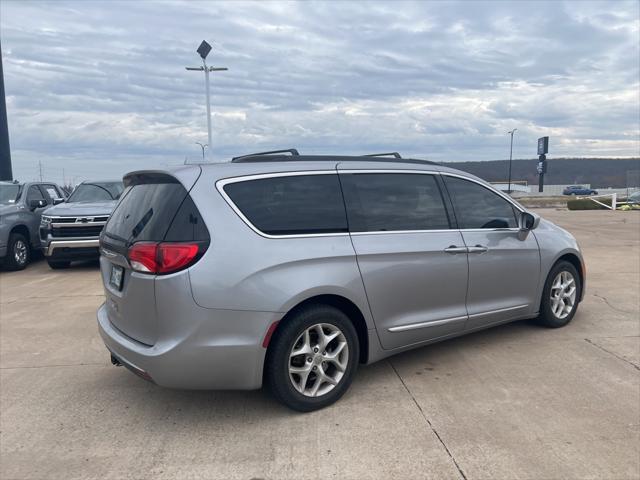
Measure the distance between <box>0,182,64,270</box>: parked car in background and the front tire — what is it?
27.9ft

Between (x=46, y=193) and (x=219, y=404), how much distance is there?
9.95 m

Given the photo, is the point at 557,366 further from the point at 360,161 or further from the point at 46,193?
the point at 46,193

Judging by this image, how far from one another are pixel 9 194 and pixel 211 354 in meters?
9.72

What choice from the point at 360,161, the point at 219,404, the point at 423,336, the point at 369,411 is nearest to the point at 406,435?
the point at 369,411

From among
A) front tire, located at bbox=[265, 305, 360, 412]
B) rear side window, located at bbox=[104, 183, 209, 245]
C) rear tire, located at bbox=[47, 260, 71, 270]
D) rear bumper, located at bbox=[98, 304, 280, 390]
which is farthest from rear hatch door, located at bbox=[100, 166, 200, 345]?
rear tire, located at bbox=[47, 260, 71, 270]

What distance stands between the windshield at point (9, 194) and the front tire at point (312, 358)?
9.35m

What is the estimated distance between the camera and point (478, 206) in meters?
4.67

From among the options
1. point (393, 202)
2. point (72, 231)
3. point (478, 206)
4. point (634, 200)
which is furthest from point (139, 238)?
point (634, 200)

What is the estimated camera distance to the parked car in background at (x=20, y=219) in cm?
988

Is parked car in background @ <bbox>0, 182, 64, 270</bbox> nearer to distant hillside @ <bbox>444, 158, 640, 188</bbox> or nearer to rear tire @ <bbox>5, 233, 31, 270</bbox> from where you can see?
rear tire @ <bbox>5, 233, 31, 270</bbox>

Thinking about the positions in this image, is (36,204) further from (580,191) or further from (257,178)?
(580,191)

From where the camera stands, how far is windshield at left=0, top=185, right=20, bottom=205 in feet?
34.5

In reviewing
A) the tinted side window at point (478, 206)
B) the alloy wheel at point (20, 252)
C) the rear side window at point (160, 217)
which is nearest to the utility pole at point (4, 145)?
the alloy wheel at point (20, 252)

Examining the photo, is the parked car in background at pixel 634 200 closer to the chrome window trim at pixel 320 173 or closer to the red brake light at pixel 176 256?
the chrome window trim at pixel 320 173
